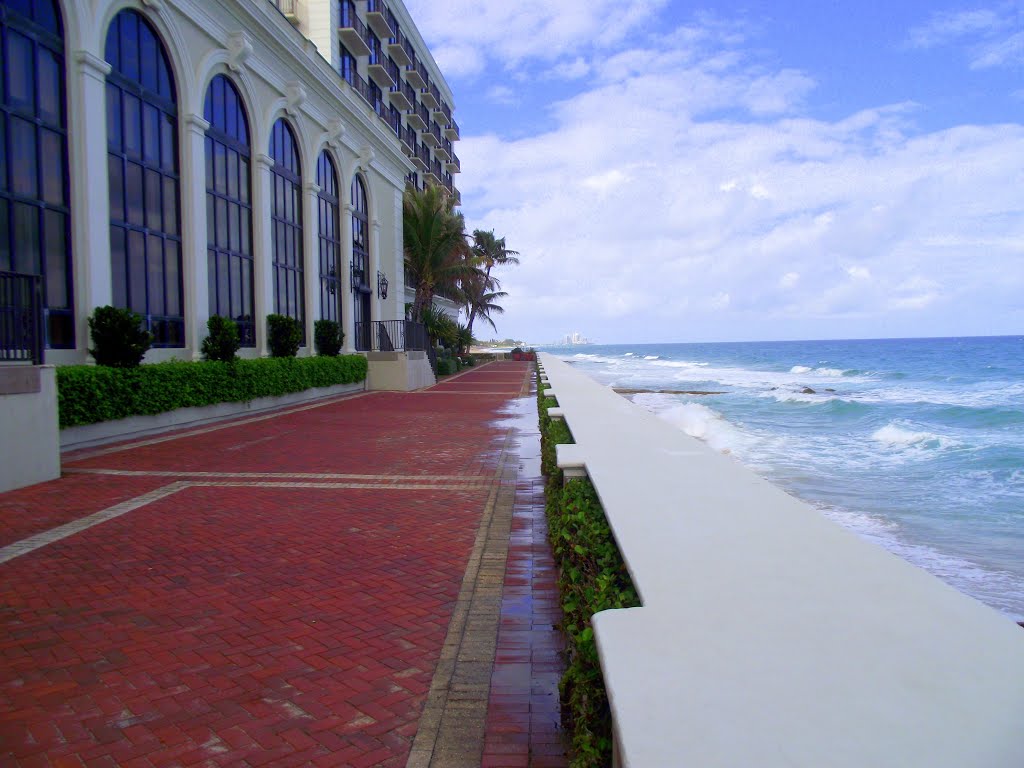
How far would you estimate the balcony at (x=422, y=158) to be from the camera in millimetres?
42719

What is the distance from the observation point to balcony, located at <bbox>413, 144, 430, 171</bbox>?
42.7m

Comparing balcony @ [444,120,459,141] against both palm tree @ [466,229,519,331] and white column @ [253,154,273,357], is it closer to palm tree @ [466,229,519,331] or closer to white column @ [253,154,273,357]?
palm tree @ [466,229,519,331]

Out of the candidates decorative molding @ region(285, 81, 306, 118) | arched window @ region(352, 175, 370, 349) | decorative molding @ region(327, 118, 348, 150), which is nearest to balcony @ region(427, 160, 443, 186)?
arched window @ region(352, 175, 370, 349)

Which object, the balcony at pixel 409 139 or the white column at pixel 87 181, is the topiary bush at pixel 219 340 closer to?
the white column at pixel 87 181

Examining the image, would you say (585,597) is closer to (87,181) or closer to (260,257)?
(87,181)

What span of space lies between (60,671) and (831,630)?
11.6ft

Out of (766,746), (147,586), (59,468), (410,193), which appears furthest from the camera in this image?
(410,193)

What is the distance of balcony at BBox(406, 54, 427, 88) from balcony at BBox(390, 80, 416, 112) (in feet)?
1.28

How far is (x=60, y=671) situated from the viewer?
136 inches

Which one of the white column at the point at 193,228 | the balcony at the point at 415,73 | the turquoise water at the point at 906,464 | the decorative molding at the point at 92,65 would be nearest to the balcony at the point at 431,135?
the balcony at the point at 415,73

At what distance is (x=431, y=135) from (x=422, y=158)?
2255 millimetres

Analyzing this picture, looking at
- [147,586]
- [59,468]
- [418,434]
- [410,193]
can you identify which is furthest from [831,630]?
[410,193]

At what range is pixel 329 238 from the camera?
2209cm

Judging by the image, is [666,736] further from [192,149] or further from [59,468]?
[192,149]
